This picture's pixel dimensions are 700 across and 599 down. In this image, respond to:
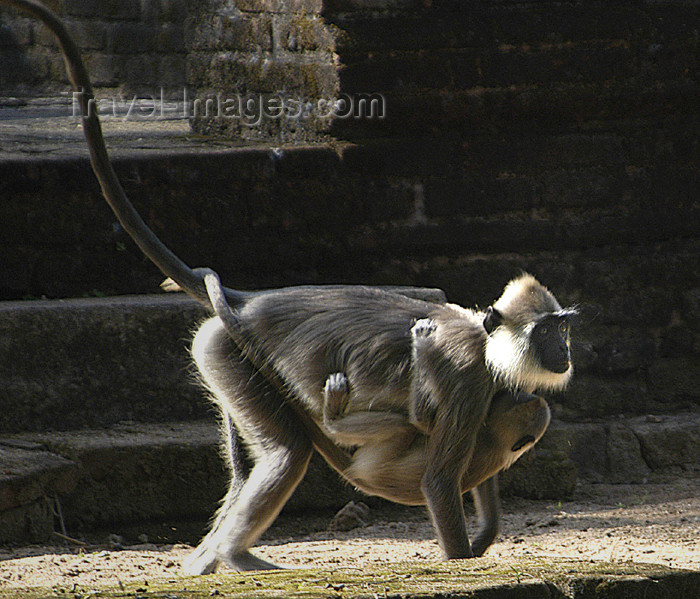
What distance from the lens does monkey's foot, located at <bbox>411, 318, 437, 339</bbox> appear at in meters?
3.10

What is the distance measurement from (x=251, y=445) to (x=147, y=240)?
75 cm

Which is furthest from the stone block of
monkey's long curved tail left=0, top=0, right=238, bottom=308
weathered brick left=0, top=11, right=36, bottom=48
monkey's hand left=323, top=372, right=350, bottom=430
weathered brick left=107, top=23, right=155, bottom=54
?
weathered brick left=0, top=11, right=36, bottom=48

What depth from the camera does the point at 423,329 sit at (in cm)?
312

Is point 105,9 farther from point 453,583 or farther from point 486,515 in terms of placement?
point 453,583

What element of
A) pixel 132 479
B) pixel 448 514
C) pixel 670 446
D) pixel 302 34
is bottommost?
pixel 670 446

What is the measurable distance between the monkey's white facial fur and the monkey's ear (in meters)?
0.02

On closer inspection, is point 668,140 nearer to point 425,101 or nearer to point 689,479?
point 425,101

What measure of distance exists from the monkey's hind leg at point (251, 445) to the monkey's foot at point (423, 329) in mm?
500

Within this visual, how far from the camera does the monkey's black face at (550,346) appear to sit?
2955 millimetres

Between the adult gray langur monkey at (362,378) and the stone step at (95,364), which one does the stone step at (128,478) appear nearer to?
the stone step at (95,364)

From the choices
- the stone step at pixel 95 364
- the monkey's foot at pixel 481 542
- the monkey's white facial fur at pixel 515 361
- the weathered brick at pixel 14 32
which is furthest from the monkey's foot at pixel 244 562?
the weathered brick at pixel 14 32

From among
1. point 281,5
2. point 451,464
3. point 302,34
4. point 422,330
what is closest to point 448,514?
point 451,464

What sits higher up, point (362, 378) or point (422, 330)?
point (422, 330)

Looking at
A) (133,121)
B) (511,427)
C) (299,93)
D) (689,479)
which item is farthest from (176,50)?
(511,427)
